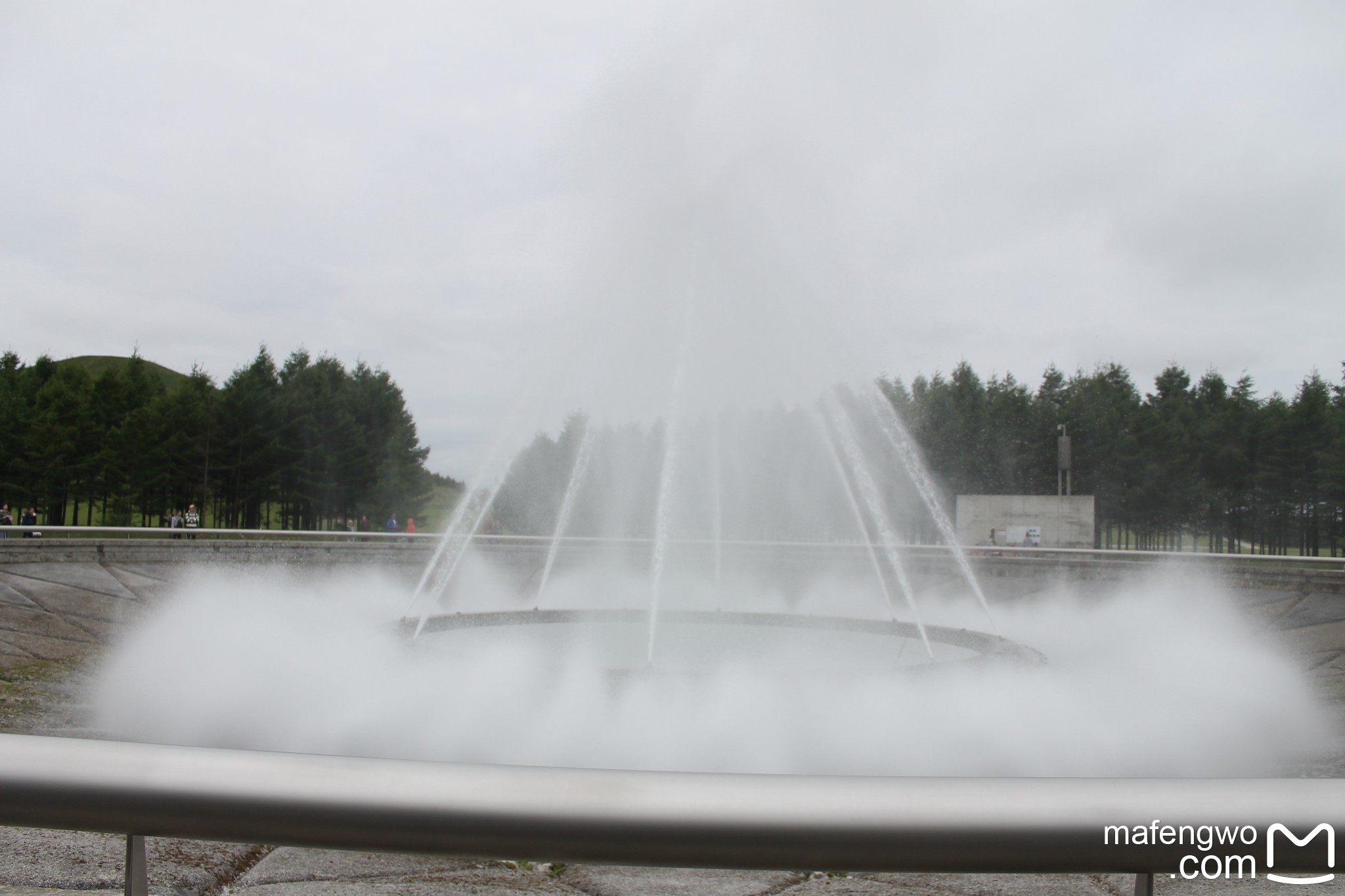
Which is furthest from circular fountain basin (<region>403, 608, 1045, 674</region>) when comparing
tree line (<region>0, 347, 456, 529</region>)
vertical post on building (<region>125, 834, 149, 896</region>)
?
tree line (<region>0, 347, 456, 529</region>)

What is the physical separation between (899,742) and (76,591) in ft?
51.9

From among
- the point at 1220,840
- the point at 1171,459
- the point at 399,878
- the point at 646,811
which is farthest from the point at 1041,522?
the point at 1171,459

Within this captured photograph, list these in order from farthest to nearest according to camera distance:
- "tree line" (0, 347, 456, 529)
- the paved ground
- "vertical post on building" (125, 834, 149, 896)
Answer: "tree line" (0, 347, 456, 529), the paved ground, "vertical post on building" (125, 834, 149, 896)

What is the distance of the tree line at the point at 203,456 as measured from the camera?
2277 inches

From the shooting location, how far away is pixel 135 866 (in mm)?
1542

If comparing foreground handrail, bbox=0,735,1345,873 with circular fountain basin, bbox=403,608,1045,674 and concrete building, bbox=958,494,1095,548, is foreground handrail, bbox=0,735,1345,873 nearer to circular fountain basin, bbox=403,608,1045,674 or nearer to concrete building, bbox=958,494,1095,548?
circular fountain basin, bbox=403,608,1045,674

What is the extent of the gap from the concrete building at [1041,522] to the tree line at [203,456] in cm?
4316

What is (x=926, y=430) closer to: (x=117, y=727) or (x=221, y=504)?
(x=221, y=504)

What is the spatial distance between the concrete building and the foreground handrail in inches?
1130

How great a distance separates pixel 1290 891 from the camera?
2.35 m

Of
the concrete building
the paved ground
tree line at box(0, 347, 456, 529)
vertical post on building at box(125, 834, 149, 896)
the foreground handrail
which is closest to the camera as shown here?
the foreground handrail

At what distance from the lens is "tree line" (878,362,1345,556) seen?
5897 centimetres

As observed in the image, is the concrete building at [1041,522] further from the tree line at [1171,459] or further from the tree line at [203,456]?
the tree line at [203,456]

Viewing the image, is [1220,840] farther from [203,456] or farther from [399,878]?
[203,456]
